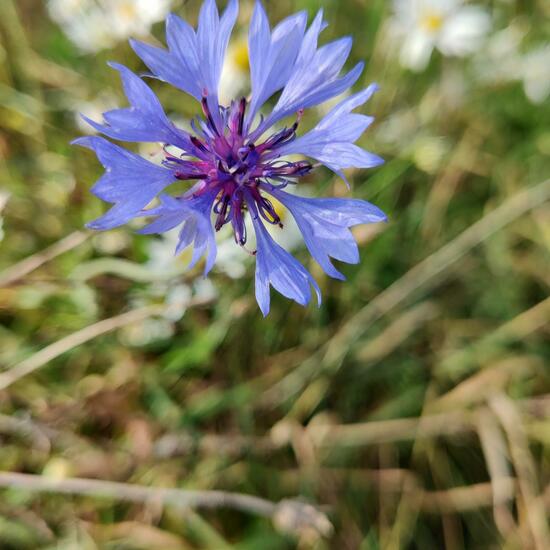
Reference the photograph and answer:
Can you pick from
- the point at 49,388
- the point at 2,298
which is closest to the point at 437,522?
the point at 49,388

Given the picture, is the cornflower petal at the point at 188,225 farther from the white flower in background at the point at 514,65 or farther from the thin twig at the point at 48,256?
the white flower in background at the point at 514,65

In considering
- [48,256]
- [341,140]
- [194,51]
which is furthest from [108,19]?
[341,140]

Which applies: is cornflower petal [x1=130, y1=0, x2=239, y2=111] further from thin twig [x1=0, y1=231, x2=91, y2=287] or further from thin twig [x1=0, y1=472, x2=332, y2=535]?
thin twig [x1=0, y1=472, x2=332, y2=535]

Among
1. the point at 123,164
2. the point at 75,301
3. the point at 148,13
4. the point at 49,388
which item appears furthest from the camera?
the point at 148,13

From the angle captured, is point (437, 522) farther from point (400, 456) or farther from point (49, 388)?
point (49, 388)

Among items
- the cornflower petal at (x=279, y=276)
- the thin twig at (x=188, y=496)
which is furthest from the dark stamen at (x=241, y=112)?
the thin twig at (x=188, y=496)

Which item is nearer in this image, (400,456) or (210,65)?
(210,65)

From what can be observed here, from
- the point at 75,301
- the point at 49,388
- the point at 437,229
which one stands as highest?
the point at 437,229

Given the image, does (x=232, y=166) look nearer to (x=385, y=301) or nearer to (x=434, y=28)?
(x=385, y=301)
